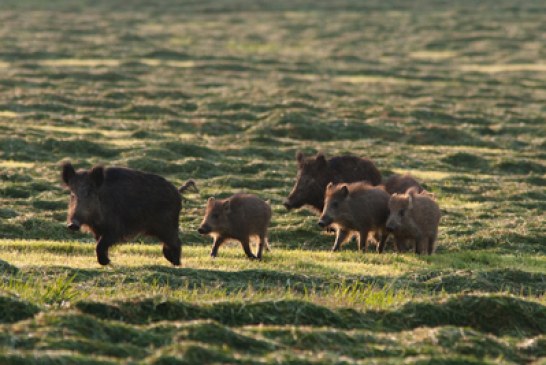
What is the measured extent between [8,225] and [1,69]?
30.7 m

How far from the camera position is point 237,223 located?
57.9ft

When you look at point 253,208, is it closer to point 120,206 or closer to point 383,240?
point 383,240

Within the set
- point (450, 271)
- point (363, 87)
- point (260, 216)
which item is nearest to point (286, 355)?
point (450, 271)

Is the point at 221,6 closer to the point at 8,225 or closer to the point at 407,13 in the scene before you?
the point at 407,13

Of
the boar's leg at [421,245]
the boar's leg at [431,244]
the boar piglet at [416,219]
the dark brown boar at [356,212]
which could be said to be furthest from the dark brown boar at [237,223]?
the boar's leg at [431,244]

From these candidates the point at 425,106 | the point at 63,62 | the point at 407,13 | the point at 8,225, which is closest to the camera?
the point at 8,225

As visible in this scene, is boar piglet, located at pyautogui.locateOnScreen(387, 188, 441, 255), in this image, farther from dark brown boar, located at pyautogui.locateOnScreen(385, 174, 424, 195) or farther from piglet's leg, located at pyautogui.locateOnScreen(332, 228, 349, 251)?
dark brown boar, located at pyautogui.locateOnScreen(385, 174, 424, 195)

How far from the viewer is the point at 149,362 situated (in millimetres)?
8797

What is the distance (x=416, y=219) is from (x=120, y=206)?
531cm

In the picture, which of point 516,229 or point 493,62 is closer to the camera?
point 516,229

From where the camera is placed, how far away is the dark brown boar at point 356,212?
1847 cm

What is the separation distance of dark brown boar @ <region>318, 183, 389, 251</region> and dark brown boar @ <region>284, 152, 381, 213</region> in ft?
6.03

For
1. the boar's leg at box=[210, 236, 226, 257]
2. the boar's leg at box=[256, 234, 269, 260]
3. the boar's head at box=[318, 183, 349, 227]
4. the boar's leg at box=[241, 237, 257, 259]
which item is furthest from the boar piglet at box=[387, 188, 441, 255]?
the boar's leg at box=[210, 236, 226, 257]

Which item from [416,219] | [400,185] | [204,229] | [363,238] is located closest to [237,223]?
[204,229]
